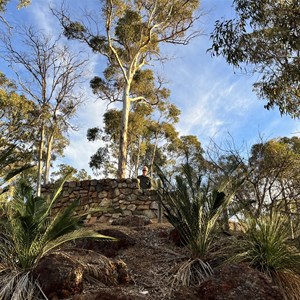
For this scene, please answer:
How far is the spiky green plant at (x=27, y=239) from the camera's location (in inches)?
131

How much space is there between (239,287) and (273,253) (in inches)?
37.1

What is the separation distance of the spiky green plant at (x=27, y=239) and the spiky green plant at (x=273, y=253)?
5.78 feet

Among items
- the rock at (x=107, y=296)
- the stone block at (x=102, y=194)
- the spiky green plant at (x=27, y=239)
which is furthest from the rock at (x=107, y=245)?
the stone block at (x=102, y=194)

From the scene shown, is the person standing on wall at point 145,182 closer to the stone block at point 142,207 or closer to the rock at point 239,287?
the stone block at point 142,207

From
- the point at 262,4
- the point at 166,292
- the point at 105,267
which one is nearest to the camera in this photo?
the point at 166,292

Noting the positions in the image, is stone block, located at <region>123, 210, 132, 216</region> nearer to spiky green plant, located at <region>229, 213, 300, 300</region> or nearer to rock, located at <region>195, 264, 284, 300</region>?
spiky green plant, located at <region>229, 213, 300, 300</region>

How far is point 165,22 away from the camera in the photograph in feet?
54.1

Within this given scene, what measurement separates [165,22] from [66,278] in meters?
14.9

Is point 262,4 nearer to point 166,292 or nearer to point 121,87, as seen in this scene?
point 166,292

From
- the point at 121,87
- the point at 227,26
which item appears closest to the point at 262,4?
the point at 227,26

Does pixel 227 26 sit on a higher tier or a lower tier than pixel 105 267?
higher

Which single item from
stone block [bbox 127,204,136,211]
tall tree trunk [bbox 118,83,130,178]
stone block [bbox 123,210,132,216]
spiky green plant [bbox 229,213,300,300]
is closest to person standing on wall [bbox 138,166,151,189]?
stone block [bbox 127,204,136,211]

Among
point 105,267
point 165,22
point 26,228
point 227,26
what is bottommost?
point 105,267

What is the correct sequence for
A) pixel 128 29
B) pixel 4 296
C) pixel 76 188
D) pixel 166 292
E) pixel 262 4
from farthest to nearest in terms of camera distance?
pixel 128 29 < pixel 76 188 < pixel 262 4 < pixel 166 292 < pixel 4 296
